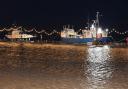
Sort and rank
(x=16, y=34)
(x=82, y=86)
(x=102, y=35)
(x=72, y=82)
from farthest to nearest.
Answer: (x=16, y=34) → (x=102, y=35) → (x=72, y=82) → (x=82, y=86)

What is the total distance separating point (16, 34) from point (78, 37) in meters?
22.9

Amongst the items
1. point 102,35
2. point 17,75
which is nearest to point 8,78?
point 17,75

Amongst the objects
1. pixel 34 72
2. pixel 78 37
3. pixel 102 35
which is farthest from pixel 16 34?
pixel 34 72

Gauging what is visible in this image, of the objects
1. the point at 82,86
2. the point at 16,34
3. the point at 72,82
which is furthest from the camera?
the point at 16,34

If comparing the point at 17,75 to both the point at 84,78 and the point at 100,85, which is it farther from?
the point at 100,85

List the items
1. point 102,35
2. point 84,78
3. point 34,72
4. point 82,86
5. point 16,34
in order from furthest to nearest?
point 16,34, point 102,35, point 34,72, point 84,78, point 82,86

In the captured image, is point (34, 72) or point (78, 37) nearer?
point (34, 72)

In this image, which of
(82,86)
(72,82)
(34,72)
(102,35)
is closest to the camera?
(82,86)

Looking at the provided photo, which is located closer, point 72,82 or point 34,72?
point 72,82

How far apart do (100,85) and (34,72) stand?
4.23 m

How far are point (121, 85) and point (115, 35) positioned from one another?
8588cm

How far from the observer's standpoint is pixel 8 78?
A: 14.1 metres

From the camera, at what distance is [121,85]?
41.9 feet

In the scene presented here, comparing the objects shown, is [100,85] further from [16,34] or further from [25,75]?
[16,34]
